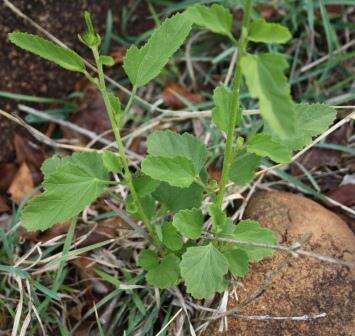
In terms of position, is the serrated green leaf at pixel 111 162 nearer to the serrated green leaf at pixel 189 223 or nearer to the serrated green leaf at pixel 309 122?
the serrated green leaf at pixel 189 223

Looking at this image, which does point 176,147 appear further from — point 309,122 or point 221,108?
point 309,122

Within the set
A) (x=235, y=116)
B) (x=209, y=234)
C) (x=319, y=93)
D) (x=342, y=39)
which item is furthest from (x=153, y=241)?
(x=342, y=39)

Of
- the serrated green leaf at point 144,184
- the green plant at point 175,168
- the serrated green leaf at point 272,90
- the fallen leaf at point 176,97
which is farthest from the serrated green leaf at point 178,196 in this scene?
the fallen leaf at point 176,97

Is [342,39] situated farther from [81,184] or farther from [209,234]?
[81,184]

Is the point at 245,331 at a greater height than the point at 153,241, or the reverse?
the point at 153,241

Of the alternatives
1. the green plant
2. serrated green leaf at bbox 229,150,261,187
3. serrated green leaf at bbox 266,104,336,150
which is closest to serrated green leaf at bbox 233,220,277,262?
the green plant

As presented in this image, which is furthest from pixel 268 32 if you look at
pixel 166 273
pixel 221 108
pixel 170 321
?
pixel 170 321

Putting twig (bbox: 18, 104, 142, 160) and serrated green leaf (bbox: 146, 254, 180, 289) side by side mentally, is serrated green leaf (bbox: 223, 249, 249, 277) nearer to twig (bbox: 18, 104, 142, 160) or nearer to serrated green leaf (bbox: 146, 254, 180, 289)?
serrated green leaf (bbox: 146, 254, 180, 289)
